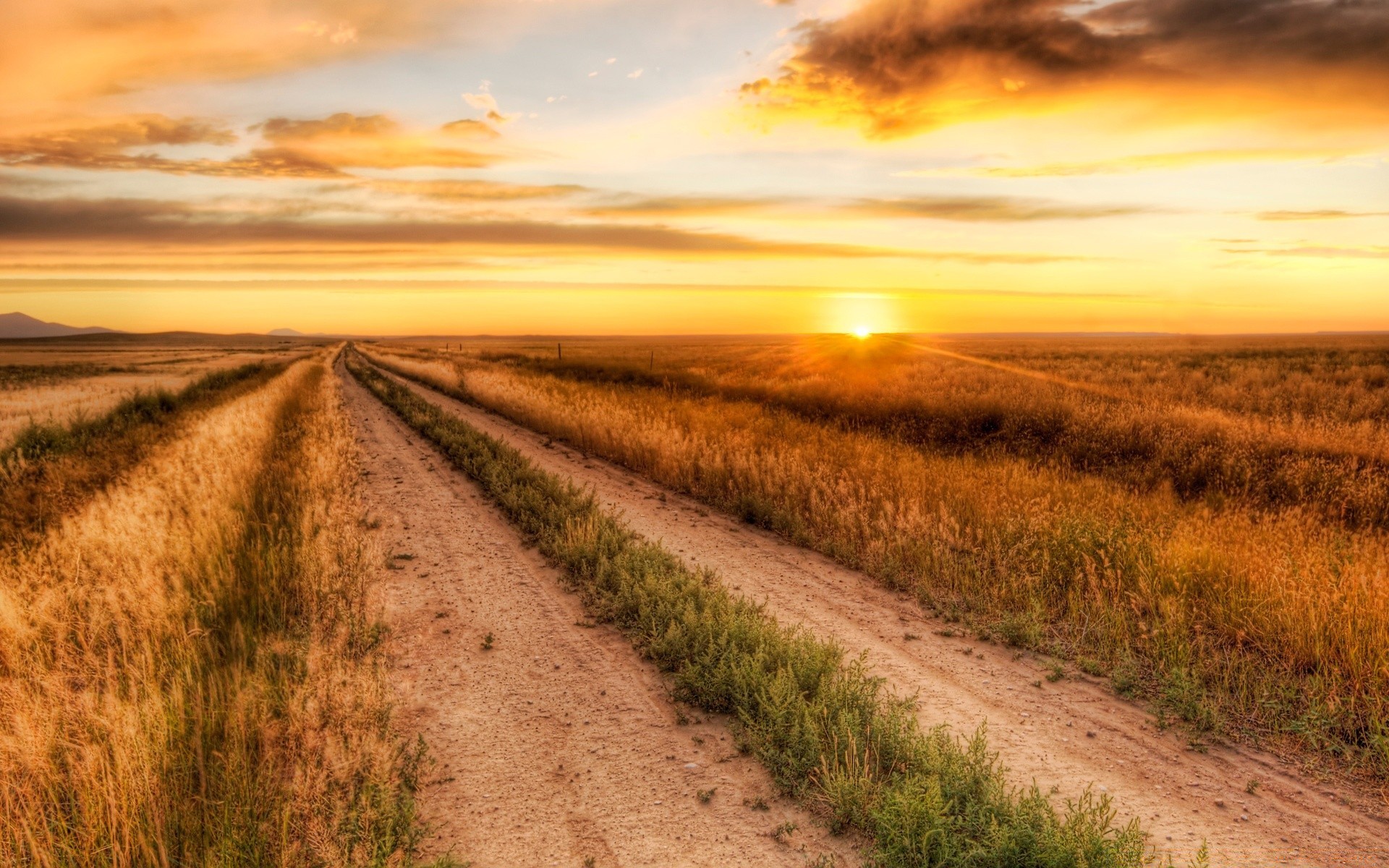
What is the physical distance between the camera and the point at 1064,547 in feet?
24.6

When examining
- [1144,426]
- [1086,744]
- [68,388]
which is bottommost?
[1086,744]

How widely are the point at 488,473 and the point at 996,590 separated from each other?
9052 millimetres

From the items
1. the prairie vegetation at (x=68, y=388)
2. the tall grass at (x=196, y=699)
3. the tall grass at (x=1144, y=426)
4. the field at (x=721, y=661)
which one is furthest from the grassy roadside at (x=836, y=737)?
the prairie vegetation at (x=68, y=388)

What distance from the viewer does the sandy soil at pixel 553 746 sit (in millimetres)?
3705

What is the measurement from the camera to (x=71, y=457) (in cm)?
1476

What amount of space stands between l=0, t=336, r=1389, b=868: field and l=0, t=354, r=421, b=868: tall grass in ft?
0.10

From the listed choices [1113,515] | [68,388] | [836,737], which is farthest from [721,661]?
[68,388]

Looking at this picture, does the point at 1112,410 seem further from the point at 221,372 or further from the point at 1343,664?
the point at 221,372

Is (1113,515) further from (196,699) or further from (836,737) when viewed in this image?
(196,699)

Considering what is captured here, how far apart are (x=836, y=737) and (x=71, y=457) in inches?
717

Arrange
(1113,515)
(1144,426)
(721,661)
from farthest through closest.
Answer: (1144,426) < (1113,515) < (721,661)

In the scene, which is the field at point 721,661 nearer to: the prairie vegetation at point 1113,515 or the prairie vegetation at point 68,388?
the prairie vegetation at point 1113,515

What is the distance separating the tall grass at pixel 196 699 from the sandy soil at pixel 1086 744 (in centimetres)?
392

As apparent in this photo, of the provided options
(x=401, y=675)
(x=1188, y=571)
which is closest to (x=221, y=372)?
(x=401, y=675)
